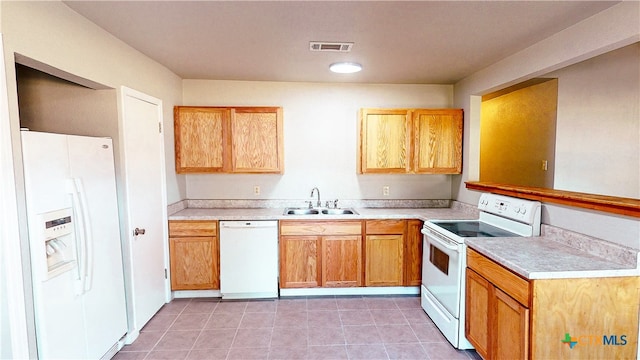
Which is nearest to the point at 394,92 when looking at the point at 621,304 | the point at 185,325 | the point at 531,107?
the point at 531,107

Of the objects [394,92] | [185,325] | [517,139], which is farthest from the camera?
[517,139]

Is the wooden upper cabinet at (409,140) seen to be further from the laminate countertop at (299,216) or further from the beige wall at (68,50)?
the beige wall at (68,50)

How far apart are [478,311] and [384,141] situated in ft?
6.16

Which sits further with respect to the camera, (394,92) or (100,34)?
(394,92)

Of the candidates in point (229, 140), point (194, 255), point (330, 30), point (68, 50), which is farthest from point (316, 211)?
point (68, 50)

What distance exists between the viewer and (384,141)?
132 inches

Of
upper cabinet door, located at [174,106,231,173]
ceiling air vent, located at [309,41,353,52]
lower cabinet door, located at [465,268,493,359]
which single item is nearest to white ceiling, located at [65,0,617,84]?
ceiling air vent, located at [309,41,353,52]

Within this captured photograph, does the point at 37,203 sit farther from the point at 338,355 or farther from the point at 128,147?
the point at 338,355

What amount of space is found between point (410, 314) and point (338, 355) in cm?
95

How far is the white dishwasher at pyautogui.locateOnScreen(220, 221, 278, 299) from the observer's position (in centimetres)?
310

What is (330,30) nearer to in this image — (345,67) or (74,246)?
(345,67)

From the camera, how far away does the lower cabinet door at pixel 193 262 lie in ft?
Answer: 10.2

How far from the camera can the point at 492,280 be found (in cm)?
194

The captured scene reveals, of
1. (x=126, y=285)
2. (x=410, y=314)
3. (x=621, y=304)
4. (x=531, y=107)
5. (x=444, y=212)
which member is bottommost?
(x=410, y=314)
